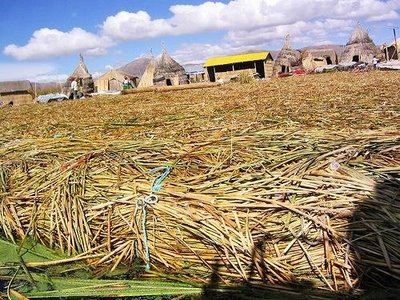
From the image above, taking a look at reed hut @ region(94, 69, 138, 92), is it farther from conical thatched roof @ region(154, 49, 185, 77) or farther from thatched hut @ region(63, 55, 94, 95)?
conical thatched roof @ region(154, 49, 185, 77)

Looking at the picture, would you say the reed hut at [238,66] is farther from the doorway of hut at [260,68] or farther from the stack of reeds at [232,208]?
the stack of reeds at [232,208]

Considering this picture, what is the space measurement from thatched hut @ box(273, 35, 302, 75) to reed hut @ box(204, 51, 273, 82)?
117 cm

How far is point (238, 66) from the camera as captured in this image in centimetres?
4150

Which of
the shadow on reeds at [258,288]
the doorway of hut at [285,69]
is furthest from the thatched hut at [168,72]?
the shadow on reeds at [258,288]

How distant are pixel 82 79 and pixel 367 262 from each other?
31366mm

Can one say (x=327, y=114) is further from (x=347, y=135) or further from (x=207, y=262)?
(x=207, y=262)

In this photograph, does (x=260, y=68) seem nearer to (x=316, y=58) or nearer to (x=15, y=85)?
(x=316, y=58)

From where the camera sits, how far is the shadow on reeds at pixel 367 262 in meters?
1.84

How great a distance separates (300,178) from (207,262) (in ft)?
2.23

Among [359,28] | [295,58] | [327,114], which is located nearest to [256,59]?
[295,58]

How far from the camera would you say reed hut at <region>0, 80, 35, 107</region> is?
108 ft

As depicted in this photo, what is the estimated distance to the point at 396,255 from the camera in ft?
6.06

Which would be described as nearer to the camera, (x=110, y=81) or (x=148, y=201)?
(x=148, y=201)

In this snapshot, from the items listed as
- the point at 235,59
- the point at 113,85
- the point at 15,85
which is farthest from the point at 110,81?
the point at 235,59
